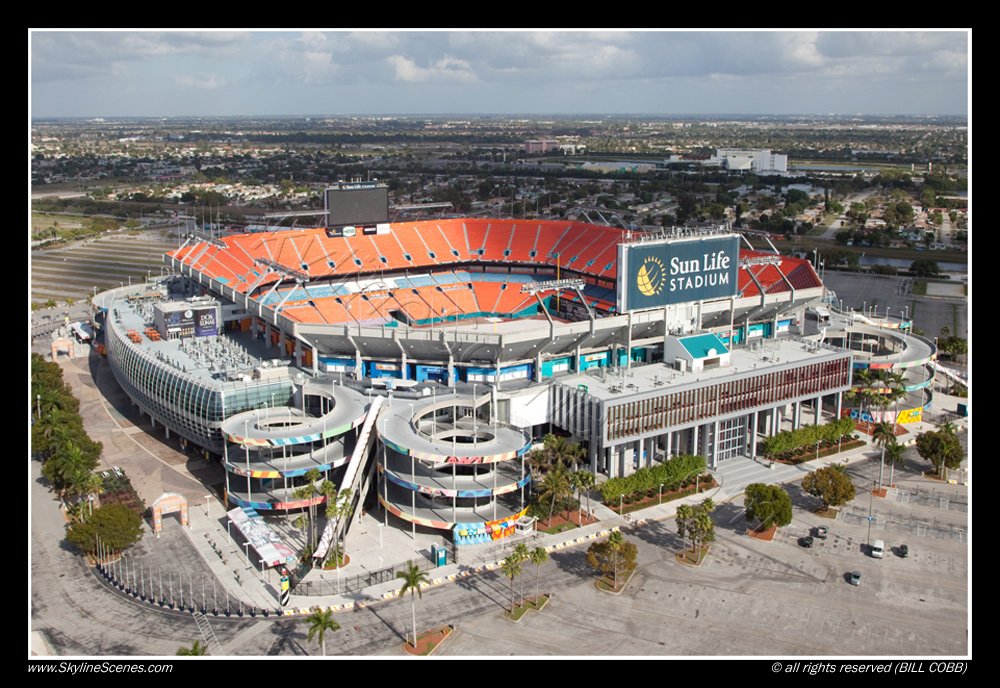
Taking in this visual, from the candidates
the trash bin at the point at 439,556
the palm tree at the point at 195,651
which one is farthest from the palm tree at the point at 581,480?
the palm tree at the point at 195,651

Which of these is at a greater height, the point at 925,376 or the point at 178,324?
the point at 178,324

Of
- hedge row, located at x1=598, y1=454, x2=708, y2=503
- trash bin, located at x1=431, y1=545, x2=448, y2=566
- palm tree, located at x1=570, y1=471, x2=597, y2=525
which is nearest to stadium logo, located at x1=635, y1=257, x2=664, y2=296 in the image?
hedge row, located at x1=598, y1=454, x2=708, y2=503

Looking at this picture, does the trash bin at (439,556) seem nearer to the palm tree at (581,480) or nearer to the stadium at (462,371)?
the stadium at (462,371)

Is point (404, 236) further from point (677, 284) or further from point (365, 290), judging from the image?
point (677, 284)

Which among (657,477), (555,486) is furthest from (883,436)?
(555,486)

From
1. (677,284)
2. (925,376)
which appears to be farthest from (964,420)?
(677,284)

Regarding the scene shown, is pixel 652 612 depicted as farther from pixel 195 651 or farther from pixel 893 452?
pixel 893 452
